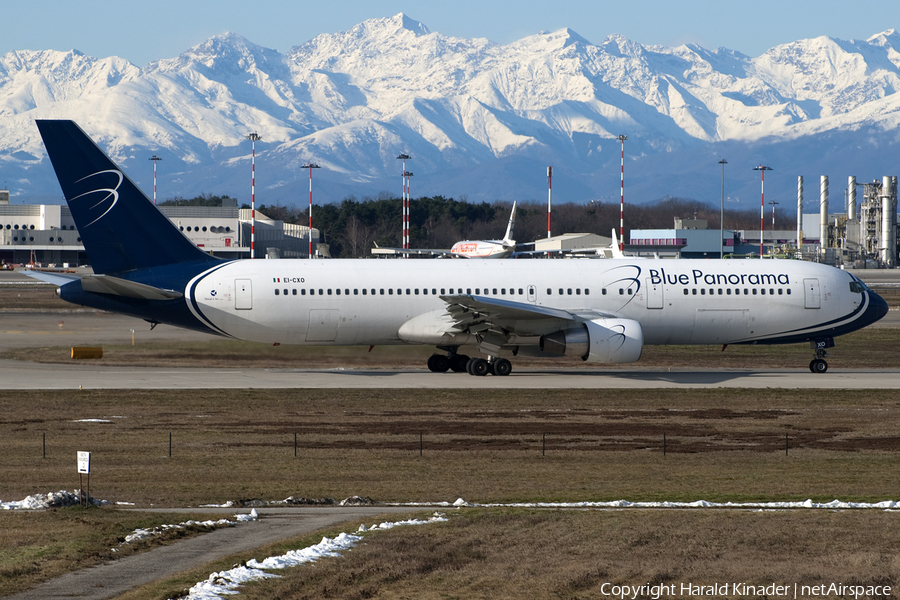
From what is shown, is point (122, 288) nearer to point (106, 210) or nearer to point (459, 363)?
point (106, 210)

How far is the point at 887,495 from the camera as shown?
20750 millimetres

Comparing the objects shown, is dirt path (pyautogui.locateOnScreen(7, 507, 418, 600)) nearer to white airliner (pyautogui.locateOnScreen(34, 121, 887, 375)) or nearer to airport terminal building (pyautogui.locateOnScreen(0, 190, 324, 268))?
white airliner (pyautogui.locateOnScreen(34, 121, 887, 375))

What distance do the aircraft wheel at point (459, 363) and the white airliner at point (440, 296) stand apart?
4 cm

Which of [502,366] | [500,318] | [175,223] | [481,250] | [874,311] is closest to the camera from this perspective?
[500,318]

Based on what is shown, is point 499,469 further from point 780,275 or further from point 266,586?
point 780,275

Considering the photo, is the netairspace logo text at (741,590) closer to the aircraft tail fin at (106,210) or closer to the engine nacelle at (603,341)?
the engine nacelle at (603,341)

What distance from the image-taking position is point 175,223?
176125mm

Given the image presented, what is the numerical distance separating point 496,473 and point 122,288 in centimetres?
2001

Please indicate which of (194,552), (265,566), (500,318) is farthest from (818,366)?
(265,566)

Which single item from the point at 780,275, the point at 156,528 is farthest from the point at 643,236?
the point at 156,528

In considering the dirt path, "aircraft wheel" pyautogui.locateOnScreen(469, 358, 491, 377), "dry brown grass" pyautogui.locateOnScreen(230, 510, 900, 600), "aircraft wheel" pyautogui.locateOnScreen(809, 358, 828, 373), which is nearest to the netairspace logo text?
"dry brown grass" pyautogui.locateOnScreen(230, 510, 900, 600)

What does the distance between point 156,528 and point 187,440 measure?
10.5 m

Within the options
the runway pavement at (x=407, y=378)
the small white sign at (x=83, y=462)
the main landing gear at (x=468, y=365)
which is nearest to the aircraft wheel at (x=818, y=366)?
the runway pavement at (x=407, y=378)

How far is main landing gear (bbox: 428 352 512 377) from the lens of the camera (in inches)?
1597
